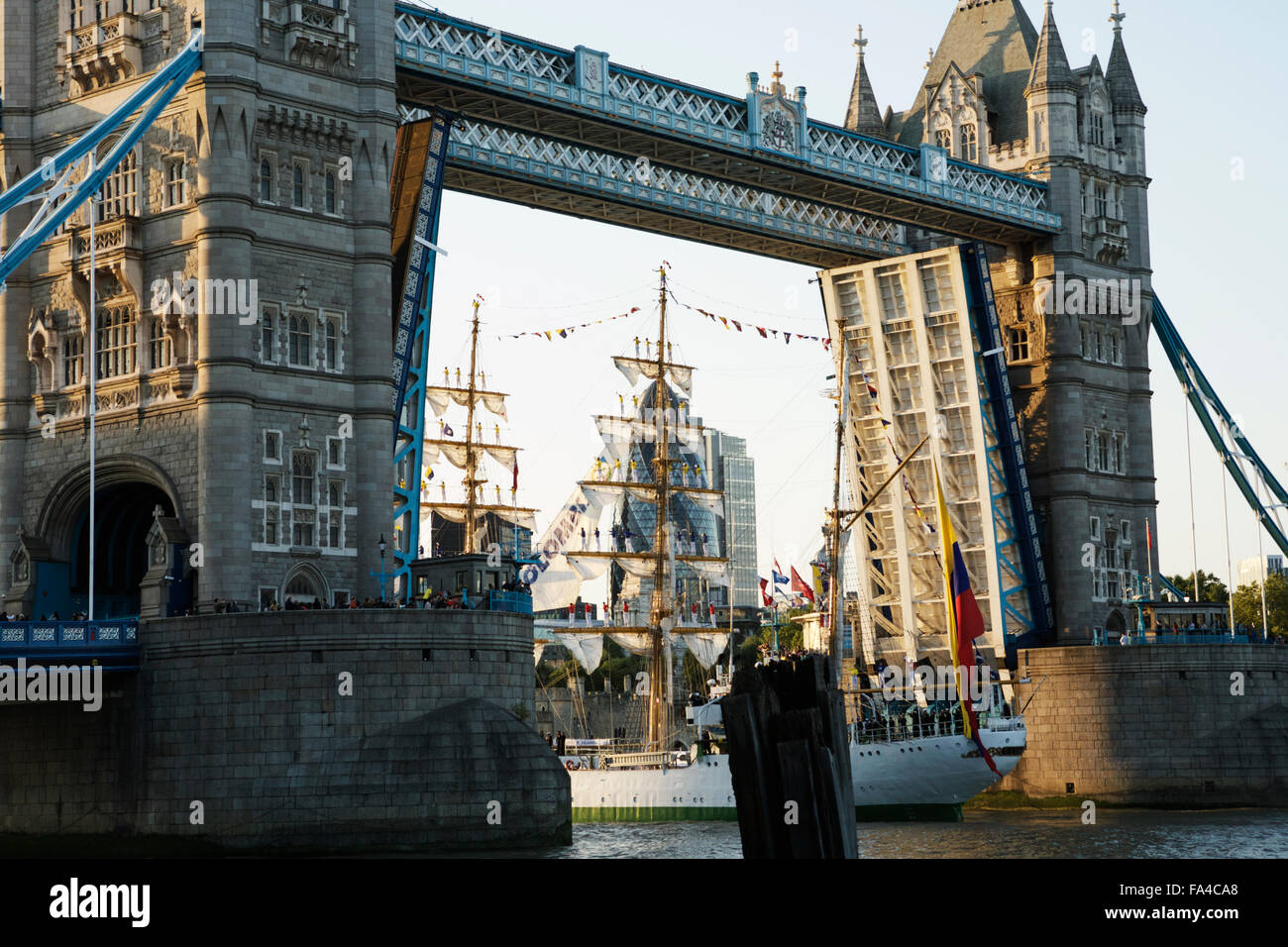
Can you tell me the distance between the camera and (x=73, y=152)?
4366 cm

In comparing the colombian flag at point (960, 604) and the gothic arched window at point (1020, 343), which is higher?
the gothic arched window at point (1020, 343)

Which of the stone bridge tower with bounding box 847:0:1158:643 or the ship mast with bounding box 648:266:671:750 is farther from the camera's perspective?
the ship mast with bounding box 648:266:671:750

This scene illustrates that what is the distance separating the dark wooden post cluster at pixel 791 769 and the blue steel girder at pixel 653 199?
36084 mm

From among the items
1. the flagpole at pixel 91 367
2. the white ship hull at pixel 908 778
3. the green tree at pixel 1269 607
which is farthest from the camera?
the green tree at pixel 1269 607

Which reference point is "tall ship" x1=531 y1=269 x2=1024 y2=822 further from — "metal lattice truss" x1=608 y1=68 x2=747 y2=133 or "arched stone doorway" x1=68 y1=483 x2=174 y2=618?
"metal lattice truss" x1=608 y1=68 x2=747 y2=133

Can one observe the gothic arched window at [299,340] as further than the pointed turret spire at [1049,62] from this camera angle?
No

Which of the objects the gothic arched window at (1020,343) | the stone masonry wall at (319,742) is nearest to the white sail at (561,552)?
the gothic arched window at (1020,343)

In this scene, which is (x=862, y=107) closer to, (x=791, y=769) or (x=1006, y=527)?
(x=1006, y=527)

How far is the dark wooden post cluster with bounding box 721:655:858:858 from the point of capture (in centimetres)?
1858

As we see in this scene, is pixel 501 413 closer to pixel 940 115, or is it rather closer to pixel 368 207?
pixel 940 115

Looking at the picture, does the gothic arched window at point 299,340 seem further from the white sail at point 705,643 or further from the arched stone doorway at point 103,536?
the white sail at point 705,643

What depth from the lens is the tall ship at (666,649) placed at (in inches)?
2434

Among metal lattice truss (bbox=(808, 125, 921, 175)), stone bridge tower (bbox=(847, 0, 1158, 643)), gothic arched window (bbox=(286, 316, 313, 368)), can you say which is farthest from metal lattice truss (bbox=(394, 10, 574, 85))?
stone bridge tower (bbox=(847, 0, 1158, 643))

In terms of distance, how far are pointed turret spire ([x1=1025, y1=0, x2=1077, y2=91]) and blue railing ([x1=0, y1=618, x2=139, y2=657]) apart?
142 feet
